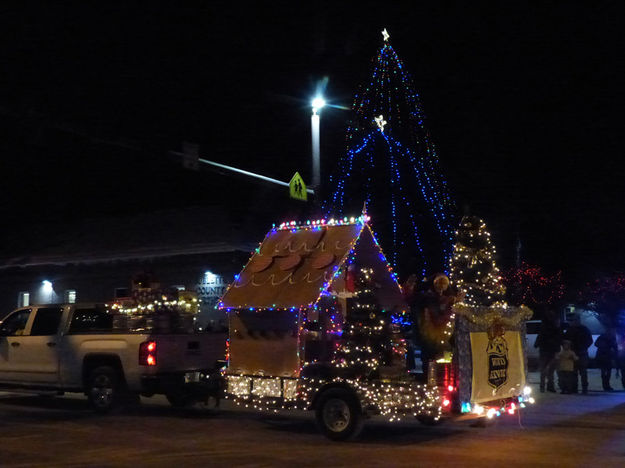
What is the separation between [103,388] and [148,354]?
1.18m

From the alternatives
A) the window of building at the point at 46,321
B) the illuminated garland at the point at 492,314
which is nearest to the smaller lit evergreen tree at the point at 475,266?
the illuminated garland at the point at 492,314

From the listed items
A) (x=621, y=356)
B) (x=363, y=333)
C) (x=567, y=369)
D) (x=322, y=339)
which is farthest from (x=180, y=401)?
(x=621, y=356)

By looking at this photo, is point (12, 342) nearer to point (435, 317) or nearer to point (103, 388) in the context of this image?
point (103, 388)

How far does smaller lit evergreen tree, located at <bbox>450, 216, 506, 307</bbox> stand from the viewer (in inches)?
400

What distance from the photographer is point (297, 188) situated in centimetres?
1852

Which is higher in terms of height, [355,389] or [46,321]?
[46,321]

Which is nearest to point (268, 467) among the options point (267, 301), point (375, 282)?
point (267, 301)

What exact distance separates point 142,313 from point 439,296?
16.7 feet

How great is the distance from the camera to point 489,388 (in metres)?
9.62

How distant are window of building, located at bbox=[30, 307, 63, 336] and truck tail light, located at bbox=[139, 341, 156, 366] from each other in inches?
82.0

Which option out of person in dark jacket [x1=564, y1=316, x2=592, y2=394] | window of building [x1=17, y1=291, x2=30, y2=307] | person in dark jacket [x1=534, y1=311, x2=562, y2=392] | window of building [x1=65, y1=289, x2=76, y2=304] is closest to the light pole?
person in dark jacket [x1=534, y1=311, x2=562, y2=392]

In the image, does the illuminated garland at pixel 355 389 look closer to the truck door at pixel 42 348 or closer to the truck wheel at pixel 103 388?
the truck wheel at pixel 103 388

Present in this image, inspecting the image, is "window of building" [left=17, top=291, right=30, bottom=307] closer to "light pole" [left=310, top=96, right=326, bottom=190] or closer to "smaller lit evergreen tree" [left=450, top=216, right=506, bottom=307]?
"light pole" [left=310, top=96, right=326, bottom=190]

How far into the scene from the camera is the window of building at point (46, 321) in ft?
44.3
